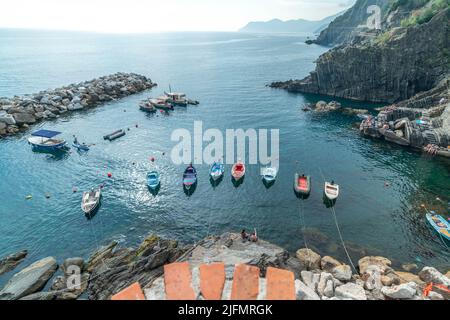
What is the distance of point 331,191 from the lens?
4706 cm

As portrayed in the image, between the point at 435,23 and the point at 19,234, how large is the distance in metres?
124

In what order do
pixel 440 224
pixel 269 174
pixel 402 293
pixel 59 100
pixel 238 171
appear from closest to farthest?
pixel 402 293 < pixel 440 224 < pixel 269 174 < pixel 238 171 < pixel 59 100

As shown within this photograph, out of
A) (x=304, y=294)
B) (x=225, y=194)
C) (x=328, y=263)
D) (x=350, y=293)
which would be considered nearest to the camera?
(x=304, y=294)

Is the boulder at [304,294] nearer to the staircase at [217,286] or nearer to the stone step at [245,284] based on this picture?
the staircase at [217,286]

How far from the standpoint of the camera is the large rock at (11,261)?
34.9 metres

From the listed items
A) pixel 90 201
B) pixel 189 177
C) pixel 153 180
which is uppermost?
pixel 189 177

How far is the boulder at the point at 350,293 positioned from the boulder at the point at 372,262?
8.41 metres

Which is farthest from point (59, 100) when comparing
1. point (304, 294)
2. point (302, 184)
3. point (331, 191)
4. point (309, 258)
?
point (304, 294)

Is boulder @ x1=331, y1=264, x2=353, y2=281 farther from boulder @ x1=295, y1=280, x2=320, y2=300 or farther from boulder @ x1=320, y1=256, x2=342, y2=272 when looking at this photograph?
boulder @ x1=295, y1=280, x2=320, y2=300

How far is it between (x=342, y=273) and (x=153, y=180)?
35.4 meters

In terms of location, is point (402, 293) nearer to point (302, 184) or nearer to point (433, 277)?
point (433, 277)

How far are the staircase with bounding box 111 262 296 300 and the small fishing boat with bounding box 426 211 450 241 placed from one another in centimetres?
3061
